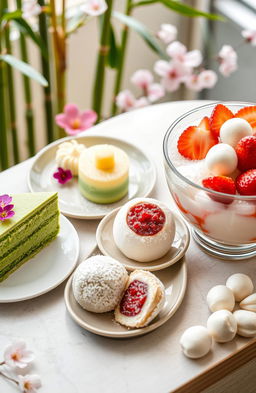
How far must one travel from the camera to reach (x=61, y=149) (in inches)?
49.3

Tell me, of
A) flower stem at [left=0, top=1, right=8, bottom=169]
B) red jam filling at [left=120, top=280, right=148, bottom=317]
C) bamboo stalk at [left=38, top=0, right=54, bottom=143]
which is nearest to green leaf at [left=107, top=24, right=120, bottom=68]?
bamboo stalk at [left=38, top=0, right=54, bottom=143]

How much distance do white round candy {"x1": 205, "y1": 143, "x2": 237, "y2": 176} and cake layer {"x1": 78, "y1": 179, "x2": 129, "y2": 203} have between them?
0.87ft

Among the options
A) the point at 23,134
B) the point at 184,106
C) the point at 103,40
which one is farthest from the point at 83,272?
the point at 23,134

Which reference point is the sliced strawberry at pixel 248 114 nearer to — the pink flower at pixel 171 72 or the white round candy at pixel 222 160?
the white round candy at pixel 222 160

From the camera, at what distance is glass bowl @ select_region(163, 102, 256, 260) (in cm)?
90

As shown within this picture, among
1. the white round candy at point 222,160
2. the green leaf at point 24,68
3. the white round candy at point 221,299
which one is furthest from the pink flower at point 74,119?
the white round candy at point 221,299

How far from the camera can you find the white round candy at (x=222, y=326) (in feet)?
2.91

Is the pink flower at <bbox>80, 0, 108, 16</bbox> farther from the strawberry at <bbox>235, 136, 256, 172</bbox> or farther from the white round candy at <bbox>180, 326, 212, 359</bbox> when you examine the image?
Result: the white round candy at <bbox>180, 326, 212, 359</bbox>

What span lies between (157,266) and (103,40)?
807mm

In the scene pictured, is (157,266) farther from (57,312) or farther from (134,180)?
(134,180)

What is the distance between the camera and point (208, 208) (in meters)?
0.92

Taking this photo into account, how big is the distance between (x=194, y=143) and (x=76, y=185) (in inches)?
12.8

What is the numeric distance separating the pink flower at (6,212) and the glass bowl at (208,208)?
0.29 meters

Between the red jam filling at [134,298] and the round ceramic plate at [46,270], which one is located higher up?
the red jam filling at [134,298]
